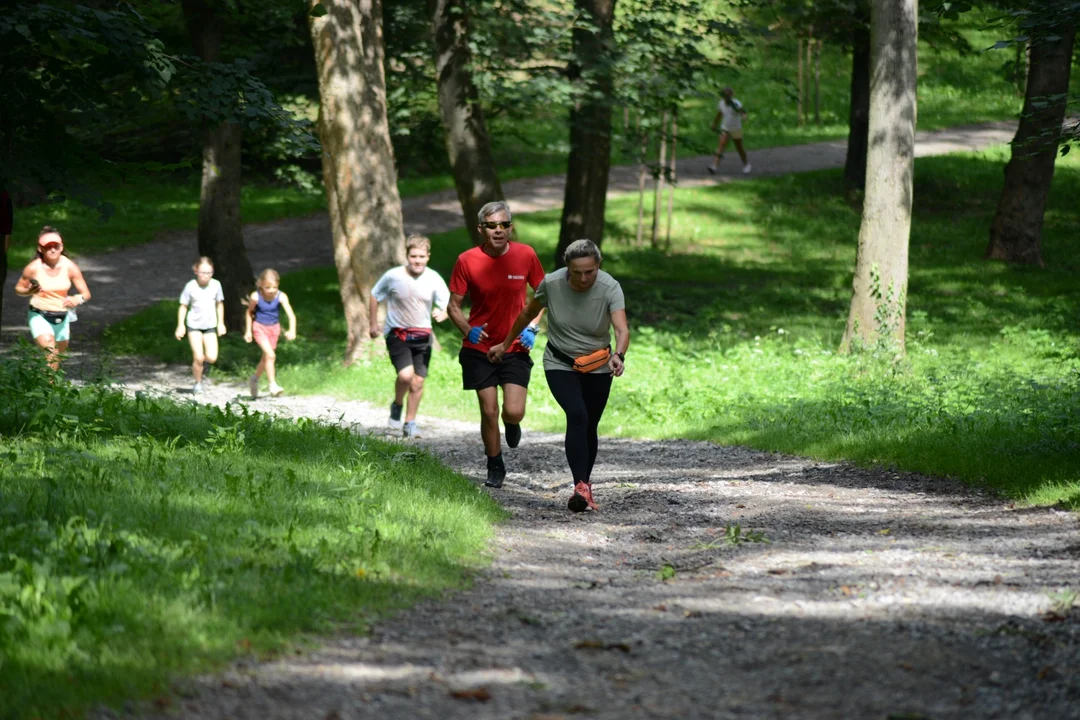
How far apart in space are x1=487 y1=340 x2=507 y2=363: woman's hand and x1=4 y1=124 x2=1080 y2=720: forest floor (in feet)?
3.39

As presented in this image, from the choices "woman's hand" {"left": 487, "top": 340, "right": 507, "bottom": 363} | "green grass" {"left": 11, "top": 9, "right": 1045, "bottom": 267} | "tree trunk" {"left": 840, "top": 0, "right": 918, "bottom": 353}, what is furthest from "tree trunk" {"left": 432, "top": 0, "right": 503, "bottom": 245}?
"woman's hand" {"left": 487, "top": 340, "right": 507, "bottom": 363}

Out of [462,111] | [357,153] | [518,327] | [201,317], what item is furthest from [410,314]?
[462,111]

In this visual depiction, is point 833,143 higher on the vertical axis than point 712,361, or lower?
higher

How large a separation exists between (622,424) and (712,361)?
10.6ft

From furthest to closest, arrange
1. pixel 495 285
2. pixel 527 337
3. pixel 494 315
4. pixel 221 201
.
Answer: pixel 221 201 < pixel 494 315 < pixel 495 285 < pixel 527 337

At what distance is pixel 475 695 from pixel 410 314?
8.20 m

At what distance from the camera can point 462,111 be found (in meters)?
21.0

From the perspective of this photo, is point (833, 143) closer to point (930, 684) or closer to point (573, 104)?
point (573, 104)

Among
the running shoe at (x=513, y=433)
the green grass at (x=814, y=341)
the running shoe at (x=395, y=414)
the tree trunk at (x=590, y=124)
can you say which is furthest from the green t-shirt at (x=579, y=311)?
the tree trunk at (x=590, y=124)

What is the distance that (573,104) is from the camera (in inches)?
772

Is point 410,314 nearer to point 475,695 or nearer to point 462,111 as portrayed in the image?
point 475,695

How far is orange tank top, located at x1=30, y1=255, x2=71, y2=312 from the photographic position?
44.7ft

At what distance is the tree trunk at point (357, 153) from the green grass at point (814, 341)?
148cm

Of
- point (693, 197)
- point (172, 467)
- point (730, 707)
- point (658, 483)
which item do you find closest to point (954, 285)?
point (693, 197)
